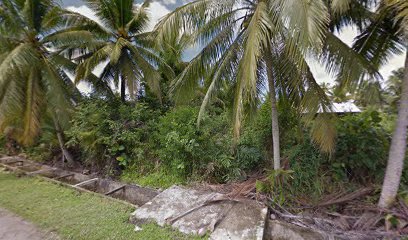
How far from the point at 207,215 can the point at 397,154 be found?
11.2 feet

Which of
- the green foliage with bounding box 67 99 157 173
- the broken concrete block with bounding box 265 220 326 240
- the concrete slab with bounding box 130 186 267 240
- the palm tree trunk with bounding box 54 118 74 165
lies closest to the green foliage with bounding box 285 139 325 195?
the broken concrete block with bounding box 265 220 326 240

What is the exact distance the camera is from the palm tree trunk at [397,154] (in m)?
3.62

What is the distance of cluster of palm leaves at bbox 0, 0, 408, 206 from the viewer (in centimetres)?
350

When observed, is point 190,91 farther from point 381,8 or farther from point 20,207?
point 20,207

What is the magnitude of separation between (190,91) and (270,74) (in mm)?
1764

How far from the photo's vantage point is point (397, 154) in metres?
3.75

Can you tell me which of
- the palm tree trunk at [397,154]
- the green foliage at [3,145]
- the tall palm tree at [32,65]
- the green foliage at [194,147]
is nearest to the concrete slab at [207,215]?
the green foliage at [194,147]

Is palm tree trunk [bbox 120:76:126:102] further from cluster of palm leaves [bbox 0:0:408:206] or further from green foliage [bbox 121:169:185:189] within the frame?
green foliage [bbox 121:169:185:189]

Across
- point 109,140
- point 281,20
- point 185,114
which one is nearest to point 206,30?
point 281,20

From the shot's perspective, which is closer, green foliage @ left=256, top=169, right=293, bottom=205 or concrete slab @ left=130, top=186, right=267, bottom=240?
concrete slab @ left=130, top=186, right=267, bottom=240

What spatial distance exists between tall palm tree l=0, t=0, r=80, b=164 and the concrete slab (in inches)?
193

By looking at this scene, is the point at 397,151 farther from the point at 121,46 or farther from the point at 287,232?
the point at 121,46

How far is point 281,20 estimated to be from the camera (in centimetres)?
333

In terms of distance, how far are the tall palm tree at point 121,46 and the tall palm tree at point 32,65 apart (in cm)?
64
